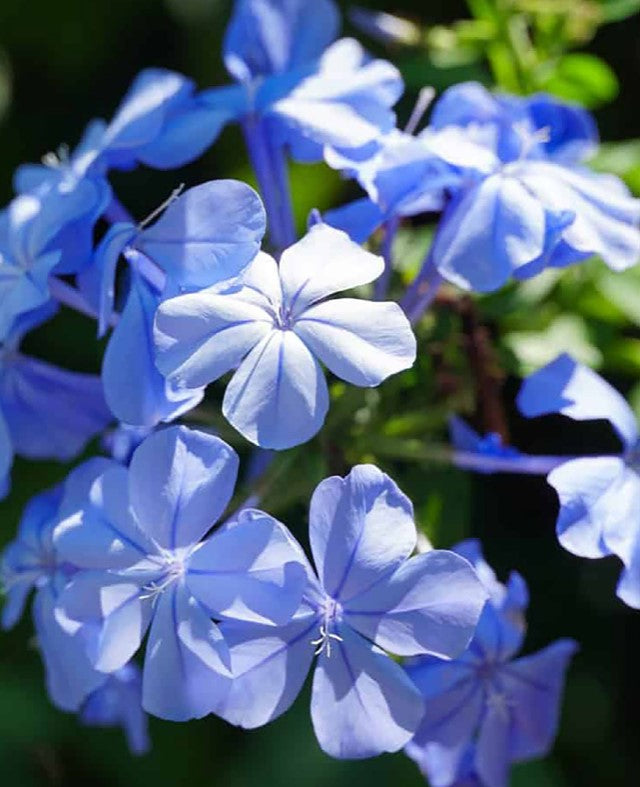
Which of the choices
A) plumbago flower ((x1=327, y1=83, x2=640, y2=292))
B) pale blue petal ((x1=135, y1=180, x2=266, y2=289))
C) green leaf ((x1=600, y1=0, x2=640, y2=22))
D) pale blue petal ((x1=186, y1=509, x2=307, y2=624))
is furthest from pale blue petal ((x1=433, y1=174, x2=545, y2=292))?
green leaf ((x1=600, y1=0, x2=640, y2=22))

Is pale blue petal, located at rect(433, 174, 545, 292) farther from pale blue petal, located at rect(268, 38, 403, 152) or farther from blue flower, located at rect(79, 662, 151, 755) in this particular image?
blue flower, located at rect(79, 662, 151, 755)

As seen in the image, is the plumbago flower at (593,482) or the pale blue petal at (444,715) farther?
the pale blue petal at (444,715)

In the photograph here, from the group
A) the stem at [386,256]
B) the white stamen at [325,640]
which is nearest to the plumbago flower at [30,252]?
the stem at [386,256]

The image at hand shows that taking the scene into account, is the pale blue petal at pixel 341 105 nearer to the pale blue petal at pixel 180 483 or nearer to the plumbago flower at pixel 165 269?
the plumbago flower at pixel 165 269

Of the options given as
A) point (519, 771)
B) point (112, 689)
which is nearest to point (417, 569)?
point (112, 689)

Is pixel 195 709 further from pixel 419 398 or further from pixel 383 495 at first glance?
pixel 419 398

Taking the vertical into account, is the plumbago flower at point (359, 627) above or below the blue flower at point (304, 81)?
below

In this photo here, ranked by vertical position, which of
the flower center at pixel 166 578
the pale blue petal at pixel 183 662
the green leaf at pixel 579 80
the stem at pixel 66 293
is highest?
the stem at pixel 66 293

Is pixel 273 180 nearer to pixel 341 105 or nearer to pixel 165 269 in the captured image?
pixel 341 105
